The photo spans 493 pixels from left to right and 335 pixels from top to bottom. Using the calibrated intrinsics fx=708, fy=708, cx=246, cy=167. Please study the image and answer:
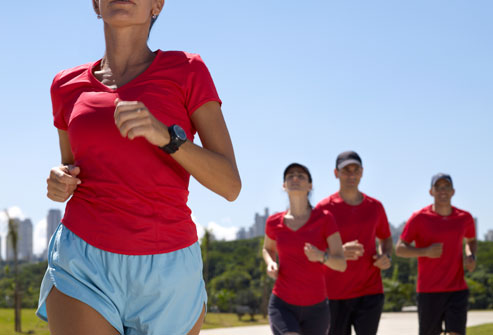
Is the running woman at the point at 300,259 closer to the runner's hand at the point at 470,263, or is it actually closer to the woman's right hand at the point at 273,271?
the woman's right hand at the point at 273,271

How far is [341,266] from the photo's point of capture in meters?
6.25

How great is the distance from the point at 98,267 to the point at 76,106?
568 millimetres

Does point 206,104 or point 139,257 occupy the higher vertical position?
point 206,104

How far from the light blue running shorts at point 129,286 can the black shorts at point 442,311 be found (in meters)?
6.11

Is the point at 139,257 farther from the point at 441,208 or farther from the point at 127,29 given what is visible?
the point at 441,208

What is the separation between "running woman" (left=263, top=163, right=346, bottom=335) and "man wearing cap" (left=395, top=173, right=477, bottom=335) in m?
1.78

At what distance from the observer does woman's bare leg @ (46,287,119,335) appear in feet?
7.22

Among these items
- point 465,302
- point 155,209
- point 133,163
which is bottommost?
point 465,302

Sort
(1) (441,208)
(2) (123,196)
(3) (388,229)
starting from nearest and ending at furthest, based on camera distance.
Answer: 1. (2) (123,196)
2. (3) (388,229)
3. (1) (441,208)

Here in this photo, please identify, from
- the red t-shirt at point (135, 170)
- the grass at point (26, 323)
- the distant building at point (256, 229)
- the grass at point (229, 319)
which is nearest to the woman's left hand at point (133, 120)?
the red t-shirt at point (135, 170)

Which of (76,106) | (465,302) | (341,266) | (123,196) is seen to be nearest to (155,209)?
(123,196)

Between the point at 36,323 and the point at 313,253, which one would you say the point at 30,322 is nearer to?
the point at 36,323

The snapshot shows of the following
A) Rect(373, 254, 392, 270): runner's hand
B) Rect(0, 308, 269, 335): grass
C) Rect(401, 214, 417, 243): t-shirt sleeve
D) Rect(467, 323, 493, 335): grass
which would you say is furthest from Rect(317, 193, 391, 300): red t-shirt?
Rect(0, 308, 269, 335): grass

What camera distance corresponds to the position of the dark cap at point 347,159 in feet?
23.5
